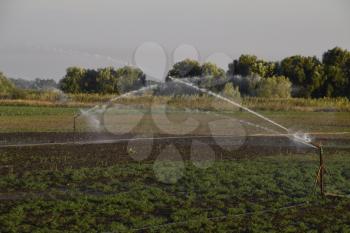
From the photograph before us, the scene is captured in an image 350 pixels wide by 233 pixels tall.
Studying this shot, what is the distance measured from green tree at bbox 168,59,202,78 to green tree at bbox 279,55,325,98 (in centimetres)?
1363

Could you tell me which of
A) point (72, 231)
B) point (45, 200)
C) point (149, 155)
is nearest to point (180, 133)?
point (149, 155)

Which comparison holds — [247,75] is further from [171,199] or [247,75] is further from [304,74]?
[171,199]

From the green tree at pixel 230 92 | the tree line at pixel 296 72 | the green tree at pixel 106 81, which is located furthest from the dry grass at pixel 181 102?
the green tree at pixel 106 81

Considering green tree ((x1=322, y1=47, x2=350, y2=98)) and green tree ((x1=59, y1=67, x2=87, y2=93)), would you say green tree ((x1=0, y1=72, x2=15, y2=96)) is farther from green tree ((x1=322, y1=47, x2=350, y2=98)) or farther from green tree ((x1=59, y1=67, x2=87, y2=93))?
green tree ((x1=322, y1=47, x2=350, y2=98))

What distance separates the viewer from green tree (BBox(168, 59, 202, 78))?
84938mm

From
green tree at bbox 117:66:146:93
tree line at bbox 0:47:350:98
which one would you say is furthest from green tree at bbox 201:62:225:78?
green tree at bbox 117:66:146:93

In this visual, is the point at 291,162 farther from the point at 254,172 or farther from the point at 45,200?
the point at 45,200

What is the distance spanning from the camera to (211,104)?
179ft

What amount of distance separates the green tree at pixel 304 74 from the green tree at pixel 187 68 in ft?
44.7

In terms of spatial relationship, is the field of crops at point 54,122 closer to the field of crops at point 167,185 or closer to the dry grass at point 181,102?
the field of crops at point 167,185

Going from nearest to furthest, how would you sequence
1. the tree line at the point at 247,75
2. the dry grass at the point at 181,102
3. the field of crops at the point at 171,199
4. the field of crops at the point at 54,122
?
the field of crops at the point at 171,199 < the field of crops at the point at 54,122 < the dry grass at the point at 181,102 < the tree line at the point at 247,75

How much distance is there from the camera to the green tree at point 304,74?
79938mm

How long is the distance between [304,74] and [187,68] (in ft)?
61.9

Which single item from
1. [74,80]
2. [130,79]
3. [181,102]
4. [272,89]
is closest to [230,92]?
[272,89]
